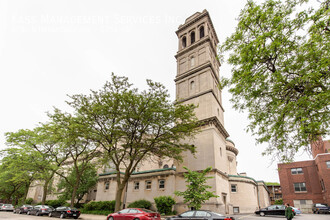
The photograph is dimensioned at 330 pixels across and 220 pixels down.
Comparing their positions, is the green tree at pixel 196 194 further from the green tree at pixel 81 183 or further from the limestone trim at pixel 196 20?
the limestone trim at pixel 196 20

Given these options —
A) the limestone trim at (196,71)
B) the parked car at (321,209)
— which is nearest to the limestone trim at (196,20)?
the limestone trim at (196,71)

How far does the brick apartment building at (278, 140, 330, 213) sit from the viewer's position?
1527 inches

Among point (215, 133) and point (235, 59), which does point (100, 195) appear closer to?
point (215, 133)

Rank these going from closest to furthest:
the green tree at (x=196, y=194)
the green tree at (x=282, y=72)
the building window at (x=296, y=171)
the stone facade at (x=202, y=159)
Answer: the green tree at (x=282, y=72) < the green tree at (x=196, y=194) < the stone facade at (x=202, y=159) < the building window at (x=296, y=171)

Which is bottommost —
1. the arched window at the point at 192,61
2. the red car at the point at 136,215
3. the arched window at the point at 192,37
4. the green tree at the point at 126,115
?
the red car at the point at 136,215

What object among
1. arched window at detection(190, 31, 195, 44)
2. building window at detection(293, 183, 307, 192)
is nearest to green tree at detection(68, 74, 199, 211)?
arched window at detection(190, 31, 195, 44)

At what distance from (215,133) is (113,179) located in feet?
60.9

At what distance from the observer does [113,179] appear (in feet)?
107

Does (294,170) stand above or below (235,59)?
below

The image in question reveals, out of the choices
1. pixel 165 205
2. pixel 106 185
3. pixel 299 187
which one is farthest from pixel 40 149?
pixel 299 187

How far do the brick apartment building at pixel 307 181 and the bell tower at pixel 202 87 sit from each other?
2083 cm

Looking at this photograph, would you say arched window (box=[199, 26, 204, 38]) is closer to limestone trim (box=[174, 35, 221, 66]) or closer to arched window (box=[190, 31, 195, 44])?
arched window (box=[190, 31, 195, 44])

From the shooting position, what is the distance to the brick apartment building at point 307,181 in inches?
1527

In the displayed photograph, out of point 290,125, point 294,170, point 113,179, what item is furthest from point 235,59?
point 294,170
